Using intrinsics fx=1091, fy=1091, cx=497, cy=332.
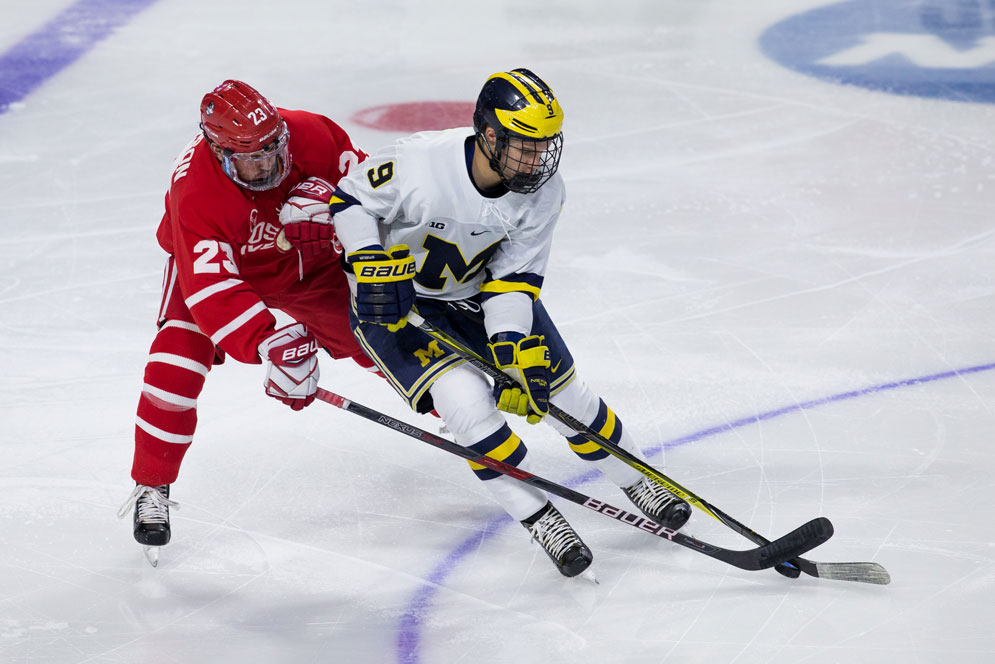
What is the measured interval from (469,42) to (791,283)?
2.90m

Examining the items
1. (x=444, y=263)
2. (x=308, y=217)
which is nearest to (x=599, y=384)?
(x=444, y=263)

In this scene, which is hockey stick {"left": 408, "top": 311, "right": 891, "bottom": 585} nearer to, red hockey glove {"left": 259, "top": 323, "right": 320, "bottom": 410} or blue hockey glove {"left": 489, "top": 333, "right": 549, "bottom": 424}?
blue hockey glove {"left": 489, "top": 333, "right": 549, "bottom": 424}

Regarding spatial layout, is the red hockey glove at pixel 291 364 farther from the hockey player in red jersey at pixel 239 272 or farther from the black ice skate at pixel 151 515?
the black ice skate at pixel 151 515

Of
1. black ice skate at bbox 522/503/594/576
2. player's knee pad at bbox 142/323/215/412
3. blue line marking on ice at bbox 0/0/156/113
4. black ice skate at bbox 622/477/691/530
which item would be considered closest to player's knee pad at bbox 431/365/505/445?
black ice skate at bbox 522/503/594/576

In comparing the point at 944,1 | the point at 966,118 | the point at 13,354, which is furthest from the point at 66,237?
the point at 944,1

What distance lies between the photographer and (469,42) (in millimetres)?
6145

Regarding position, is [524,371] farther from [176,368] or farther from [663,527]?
[176,368]

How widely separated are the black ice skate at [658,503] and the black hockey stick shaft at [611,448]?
9 cm

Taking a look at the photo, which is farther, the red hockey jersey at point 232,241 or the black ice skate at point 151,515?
the black ice skate at point 151,515

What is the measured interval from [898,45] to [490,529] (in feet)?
15.0

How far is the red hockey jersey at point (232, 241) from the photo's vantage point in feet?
8.22

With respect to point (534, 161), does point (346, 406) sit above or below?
below

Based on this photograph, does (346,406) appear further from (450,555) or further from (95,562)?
(95,562)

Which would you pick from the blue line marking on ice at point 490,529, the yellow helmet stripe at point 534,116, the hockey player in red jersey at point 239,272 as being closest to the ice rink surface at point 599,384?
the blue line marking on ice at point 490,529
